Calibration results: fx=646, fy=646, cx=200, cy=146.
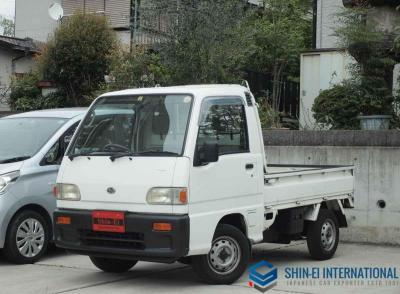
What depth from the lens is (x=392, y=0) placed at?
37.3ft

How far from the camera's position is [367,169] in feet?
33.1

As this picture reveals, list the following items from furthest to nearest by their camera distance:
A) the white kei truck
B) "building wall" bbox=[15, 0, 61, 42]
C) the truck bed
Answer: "building wall" bbox=[15, 0, 61, 42]
the truck bed
the white kei truck

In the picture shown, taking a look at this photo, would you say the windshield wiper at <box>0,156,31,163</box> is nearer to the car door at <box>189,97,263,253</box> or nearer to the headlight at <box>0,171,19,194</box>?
the headlight at <box>0,171,19,194</box>

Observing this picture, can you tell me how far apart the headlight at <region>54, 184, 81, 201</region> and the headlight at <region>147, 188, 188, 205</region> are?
95cm

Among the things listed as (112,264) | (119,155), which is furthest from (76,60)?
(119,155)

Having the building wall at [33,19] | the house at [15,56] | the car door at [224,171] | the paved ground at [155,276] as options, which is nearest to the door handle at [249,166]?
the car door at [224,171]

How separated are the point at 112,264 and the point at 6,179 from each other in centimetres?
184

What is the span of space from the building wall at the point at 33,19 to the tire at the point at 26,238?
20.2 metres

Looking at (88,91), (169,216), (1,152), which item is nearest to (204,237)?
(169,216)

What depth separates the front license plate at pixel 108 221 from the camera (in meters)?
6.75

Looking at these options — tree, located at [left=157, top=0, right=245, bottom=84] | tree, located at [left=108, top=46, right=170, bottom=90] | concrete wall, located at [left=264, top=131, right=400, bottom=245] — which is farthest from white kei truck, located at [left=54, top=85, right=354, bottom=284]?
tree, located at [left=108, top=46, right=170, bottom=90]

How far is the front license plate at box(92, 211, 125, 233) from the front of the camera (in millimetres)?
6746

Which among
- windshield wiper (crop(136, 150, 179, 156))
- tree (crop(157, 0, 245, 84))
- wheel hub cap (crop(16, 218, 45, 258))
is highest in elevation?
tree (crop(157, 0, 245, 84))

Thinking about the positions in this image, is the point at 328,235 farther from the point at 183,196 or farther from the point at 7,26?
the point at 7,26
